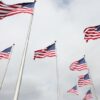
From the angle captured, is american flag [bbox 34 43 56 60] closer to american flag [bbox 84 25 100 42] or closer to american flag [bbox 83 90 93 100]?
american flag [bbox 84 25 100 42]

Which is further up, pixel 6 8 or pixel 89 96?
pixel 89 96

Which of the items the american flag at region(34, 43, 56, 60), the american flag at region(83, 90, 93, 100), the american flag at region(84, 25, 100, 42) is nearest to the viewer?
the american flag at region(84, 25, 100, 42)

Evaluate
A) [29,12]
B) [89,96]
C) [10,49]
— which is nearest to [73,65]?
[10,49]

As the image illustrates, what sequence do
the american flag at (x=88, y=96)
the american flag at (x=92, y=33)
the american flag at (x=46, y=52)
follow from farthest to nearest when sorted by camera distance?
1. the american flag at (x=88, y=96)
2. the american flag at (x=46, y=52)
3. the american flag at (x=92, y=33)

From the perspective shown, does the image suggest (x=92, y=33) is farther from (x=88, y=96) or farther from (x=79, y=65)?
(x=88, y=96)

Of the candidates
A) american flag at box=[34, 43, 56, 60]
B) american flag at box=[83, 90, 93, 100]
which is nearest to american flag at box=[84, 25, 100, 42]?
american flag at box=[34, 43, 56, 60]

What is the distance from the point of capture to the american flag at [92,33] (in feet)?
96.4

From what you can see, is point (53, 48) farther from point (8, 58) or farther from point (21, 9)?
point (21, 9)

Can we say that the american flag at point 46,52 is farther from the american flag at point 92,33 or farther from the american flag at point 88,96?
the american flag at point 88,96

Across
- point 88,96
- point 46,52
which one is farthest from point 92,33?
point 88,96

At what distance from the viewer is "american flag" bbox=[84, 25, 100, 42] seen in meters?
29.4

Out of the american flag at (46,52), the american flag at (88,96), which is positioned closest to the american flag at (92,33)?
the american flag at (46,52)

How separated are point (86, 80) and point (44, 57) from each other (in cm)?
1372

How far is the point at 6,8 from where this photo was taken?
22.8 meters
